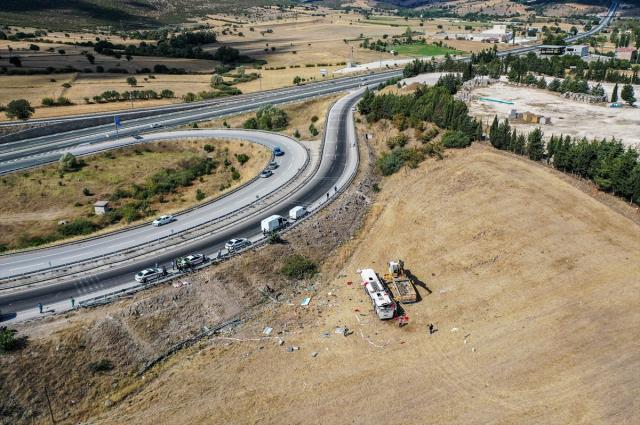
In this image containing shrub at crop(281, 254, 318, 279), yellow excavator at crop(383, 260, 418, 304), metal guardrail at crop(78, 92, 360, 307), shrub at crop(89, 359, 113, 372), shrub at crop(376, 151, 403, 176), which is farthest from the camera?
shrub at crop(376, 151, 403, 176)

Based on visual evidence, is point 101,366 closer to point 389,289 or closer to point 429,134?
point 389,289

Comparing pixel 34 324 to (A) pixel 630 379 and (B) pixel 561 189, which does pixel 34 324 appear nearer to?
(A) pixel 630 379

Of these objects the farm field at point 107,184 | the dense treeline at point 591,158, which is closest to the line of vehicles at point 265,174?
the farm field at point 107,184

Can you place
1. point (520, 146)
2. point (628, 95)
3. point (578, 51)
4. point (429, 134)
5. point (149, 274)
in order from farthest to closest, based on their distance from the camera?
point (578, 51) < point (628, 95) < point (429, 134) < point (520, 146) < point (149, 274)

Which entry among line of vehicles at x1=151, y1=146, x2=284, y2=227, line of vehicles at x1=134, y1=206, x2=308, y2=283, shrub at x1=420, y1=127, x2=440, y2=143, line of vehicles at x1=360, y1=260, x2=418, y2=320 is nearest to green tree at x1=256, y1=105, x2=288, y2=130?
line of vehicles at x1=151, y1=146, x2=284, y2=227

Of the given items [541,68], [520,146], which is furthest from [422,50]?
[520,146]

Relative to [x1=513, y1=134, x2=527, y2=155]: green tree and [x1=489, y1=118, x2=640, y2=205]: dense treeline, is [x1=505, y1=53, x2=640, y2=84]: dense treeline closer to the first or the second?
[x1=489, y1=118, x2=640, y2=205]: dense treeline
